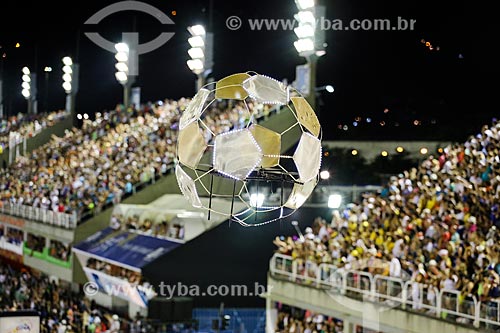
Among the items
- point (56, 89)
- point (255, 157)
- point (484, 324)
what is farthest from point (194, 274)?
point (56, 89)

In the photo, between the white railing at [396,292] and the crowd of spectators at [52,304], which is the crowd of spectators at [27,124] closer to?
the crowd of spectators at [52,304]

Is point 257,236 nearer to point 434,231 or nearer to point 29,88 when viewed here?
point 434,231

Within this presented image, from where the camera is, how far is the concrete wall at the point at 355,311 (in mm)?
11672

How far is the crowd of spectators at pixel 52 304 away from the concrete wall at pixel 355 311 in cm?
418

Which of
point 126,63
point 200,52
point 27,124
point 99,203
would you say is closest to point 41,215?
point 99,203

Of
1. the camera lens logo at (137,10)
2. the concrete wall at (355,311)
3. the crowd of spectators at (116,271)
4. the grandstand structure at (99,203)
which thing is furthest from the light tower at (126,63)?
the concrete wall at (355,311)

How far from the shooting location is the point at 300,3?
2031 cm

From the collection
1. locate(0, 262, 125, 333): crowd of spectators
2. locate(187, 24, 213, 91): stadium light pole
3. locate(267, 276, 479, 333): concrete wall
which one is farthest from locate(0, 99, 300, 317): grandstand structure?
locate(267, 276, 479, 333): concrete wall

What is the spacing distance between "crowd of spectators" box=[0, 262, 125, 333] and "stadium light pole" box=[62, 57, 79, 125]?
7.54 meters

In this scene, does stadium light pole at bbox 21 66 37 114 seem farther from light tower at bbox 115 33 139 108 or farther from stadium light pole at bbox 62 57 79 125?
light tower at bbox 115 33 139 108

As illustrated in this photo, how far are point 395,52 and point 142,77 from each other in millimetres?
14041

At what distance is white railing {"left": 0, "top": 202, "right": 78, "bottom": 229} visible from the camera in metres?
23.9

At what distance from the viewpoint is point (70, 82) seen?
3309 centimetres

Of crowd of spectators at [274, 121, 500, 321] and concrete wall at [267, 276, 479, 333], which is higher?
crowd of spectators at [274, 121, 500, 321]
